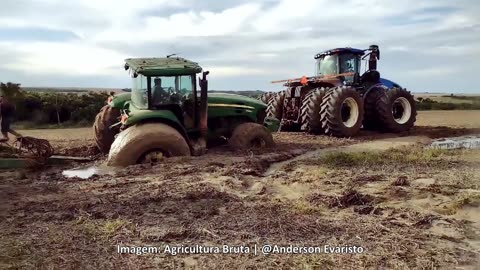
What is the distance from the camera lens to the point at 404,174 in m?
7.21

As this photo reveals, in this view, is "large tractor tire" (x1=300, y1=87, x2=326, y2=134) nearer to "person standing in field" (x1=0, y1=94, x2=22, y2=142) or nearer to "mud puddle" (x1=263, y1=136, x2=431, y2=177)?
"mud puddle" (x1=263, y1=136, x2=431, y2=177)

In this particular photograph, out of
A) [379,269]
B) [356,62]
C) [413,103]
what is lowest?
[379,269]

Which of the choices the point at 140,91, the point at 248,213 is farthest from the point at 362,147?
the point at 248,213

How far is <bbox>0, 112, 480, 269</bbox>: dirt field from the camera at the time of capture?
3.94 metres

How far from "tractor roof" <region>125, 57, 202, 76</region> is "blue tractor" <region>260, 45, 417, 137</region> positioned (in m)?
4.46

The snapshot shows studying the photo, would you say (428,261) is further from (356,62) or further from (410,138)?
(356,62)

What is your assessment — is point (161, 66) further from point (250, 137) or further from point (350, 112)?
point (350, 112)

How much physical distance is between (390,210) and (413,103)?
386 inches

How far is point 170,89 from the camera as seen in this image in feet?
29.7

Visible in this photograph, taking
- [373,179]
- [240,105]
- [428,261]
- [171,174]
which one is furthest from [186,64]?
[428,261]

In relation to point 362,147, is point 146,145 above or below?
above

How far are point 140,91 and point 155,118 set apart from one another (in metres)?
0.71

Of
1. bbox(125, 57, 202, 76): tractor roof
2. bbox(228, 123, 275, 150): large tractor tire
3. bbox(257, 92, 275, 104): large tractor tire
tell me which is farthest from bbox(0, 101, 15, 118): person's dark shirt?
bbox(257, 92, 275, 104): large tractor tire

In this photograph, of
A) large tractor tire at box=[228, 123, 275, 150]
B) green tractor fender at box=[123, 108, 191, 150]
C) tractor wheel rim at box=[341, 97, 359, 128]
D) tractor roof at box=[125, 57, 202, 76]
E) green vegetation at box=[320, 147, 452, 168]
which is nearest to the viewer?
green vegetation at box=[320, 147, 452, 168]
